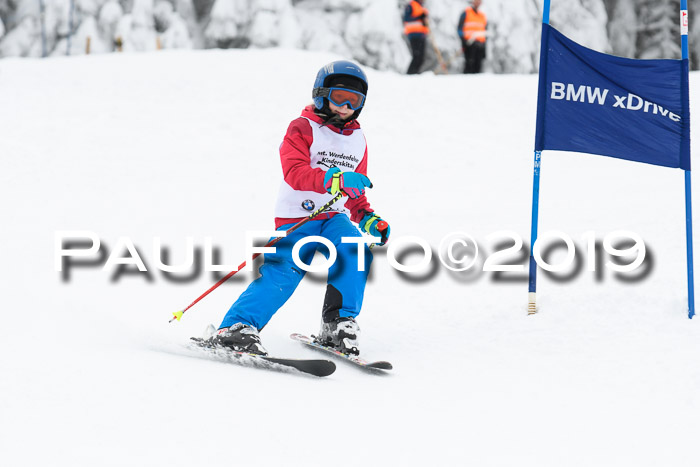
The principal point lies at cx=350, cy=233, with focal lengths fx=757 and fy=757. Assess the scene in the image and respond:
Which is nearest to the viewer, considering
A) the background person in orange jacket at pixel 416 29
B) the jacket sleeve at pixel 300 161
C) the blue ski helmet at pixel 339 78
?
the jacket sleeve at pixel 300 161

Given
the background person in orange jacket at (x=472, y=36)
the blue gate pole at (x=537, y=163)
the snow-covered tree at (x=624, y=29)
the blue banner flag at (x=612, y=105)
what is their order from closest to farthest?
the blue banner flag at (x=612, y=105)
the blue gate pole at (x=537, y=163)
the background person in orange jacket at (x=472, y=36)
the snow-covered tree at (x=624, y=29)

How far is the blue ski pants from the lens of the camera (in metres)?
3.99

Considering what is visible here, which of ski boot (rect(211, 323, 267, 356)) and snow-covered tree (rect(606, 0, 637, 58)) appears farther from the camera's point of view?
snow-covered tree (rect(606, 0, 637, 58))

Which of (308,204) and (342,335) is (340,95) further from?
(342,335)

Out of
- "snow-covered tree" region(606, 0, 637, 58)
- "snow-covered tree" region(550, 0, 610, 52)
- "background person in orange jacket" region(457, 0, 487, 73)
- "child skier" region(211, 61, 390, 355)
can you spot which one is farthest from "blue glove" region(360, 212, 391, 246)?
"snow-covered tree" region(606, 0, 637, 58)

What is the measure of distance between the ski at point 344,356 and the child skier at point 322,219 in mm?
39

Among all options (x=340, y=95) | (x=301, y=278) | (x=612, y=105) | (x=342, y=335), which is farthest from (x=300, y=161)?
(x=612, y=105)

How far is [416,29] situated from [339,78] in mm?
10234

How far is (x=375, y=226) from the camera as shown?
4273 mm

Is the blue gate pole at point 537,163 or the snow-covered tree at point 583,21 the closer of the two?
the blue gate pole at point 537,163

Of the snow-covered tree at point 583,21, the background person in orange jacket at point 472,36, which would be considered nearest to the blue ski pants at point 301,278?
the background person in orange jacket at point 472,36

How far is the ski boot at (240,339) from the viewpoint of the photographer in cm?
382

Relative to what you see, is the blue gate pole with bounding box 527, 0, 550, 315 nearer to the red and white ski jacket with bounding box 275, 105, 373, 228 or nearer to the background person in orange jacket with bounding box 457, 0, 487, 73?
the red and white ski jacket with bounding box 275, 105, 373, 228

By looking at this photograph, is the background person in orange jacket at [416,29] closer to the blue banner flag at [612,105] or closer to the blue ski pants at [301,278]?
the blue banner flag at [612,105]
